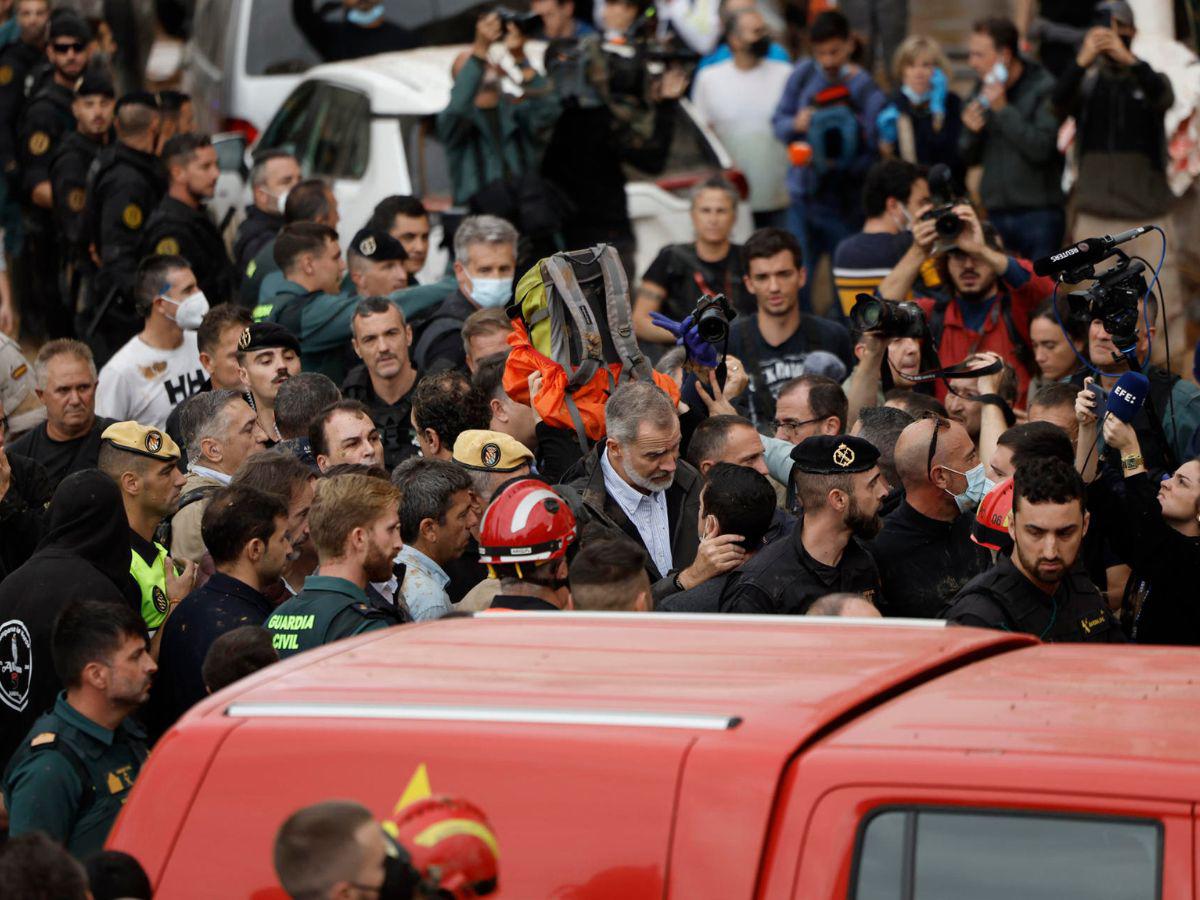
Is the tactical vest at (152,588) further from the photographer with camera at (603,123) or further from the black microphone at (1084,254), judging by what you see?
the photographer with camera at (603,123)

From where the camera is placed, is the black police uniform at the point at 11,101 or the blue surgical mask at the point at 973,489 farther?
the black police uniform at the point at 11,101

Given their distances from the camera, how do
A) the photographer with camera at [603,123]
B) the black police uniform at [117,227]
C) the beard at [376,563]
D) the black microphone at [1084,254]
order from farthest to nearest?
the photographer with camera at [603,123] → the black police uniform at [117,227] → the black microphone at [1084,254] → the beard at [376,563]

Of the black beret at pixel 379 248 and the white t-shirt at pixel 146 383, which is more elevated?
the black beret at pixel 379 248

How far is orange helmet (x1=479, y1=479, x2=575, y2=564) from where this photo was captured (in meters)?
5.95

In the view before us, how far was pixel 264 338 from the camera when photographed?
9.12m

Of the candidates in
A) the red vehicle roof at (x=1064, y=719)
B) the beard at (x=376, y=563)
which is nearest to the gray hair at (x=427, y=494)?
the beard at (x=376, y=563)

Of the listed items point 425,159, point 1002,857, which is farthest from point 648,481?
point 425,159

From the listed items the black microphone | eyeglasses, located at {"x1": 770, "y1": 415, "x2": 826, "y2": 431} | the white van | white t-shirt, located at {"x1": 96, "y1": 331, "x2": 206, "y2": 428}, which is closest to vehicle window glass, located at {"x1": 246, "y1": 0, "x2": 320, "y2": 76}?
the white van

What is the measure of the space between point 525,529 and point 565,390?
6.95 ft

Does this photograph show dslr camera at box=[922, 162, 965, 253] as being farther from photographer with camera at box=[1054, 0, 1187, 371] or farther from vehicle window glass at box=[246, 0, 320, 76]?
vehicle window glass at box=[246, 0, 320, 76]

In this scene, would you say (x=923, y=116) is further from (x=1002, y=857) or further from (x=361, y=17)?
(x=1002, y=857)

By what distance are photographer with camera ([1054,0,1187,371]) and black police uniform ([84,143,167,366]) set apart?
18.3ft

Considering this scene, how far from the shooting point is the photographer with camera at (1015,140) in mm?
12383

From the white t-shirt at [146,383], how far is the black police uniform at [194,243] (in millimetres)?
1479
